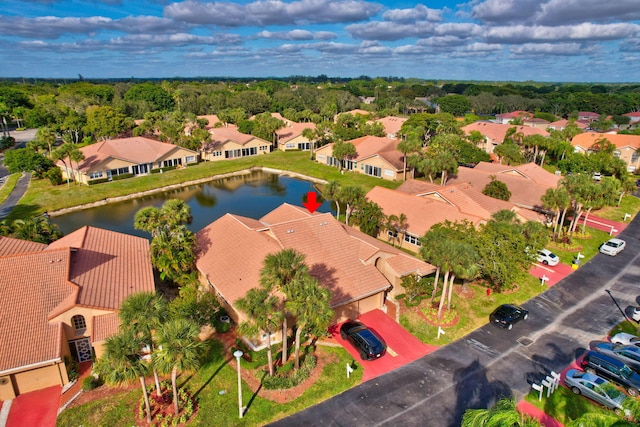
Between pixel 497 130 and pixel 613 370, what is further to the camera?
pixel 497 130

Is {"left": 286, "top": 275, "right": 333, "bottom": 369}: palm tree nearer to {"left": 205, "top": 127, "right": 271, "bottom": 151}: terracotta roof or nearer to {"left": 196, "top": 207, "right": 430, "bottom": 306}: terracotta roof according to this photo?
{"left": 196, "top": 207, "right": 430, "bottom": 306}: terracotta roof

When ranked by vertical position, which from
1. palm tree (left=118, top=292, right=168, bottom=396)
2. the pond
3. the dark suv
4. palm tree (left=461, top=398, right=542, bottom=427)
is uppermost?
palm tree (left=461, top=398, right=542, bottom=427)

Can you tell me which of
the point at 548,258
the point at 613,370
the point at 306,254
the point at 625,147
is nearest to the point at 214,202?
the point at 306,254

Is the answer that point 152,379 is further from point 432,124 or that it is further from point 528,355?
point 432,124

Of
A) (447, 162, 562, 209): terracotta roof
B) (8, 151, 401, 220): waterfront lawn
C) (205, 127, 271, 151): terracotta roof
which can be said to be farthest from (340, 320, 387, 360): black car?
(205, 127, 271, 151): terracotta roof

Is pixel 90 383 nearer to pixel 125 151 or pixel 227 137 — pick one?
pixel 125 151

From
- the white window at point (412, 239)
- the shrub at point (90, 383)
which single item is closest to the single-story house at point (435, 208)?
the white window at point (412, 239)

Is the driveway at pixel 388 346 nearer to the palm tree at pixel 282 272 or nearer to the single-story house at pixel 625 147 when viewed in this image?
the palm tree at pixel 282 272
